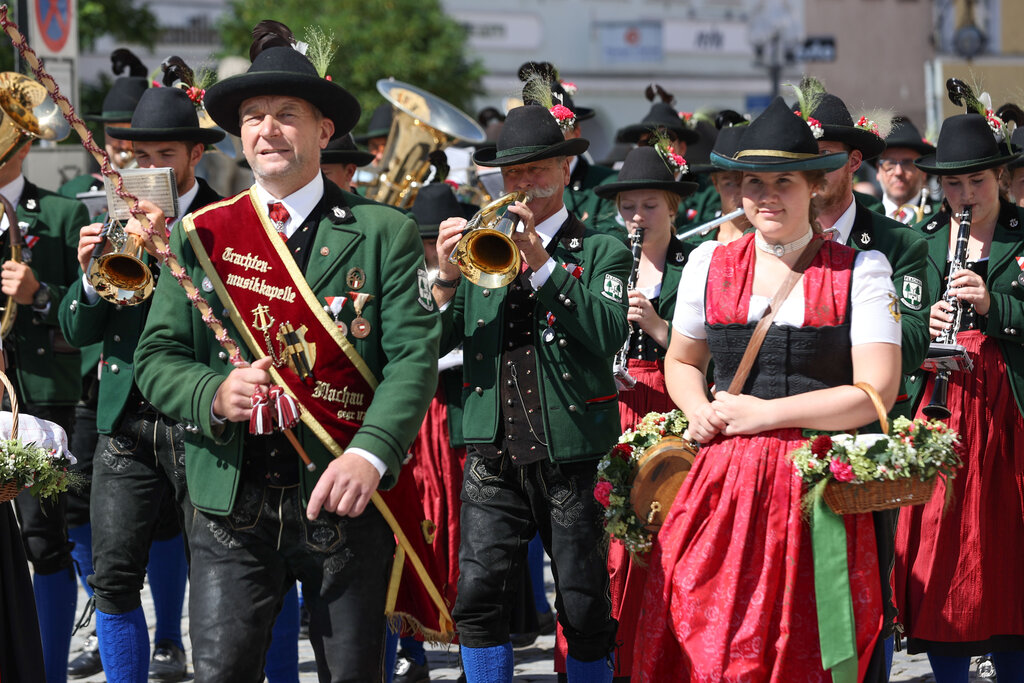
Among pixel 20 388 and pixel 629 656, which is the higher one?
pixel 20 388

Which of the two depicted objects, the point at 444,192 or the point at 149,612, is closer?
the point at 444,192

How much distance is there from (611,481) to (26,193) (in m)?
3.39

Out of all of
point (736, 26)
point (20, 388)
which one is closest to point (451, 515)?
point (20, 388)

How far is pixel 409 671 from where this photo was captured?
679 cm

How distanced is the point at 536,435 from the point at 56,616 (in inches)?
92.8

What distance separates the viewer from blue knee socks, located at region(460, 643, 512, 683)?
5.30 metres

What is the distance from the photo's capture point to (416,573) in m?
4.34

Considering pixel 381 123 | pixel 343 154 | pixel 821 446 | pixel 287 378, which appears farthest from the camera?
pixel 381 123

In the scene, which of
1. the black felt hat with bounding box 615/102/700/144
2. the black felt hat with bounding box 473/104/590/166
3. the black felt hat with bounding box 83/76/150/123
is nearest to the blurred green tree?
the black felt hat with bounding box 615/102/700/144

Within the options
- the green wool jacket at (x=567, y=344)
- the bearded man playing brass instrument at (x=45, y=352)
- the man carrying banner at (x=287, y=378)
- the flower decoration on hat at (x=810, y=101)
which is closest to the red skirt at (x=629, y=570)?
the green wool jacket at (x=567, y=344)

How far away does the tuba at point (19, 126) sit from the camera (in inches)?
229

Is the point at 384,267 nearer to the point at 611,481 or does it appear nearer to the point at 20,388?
the point at 611,481

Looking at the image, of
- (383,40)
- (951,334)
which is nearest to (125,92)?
(951,334)

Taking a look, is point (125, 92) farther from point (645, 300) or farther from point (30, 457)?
point (30, 457)
